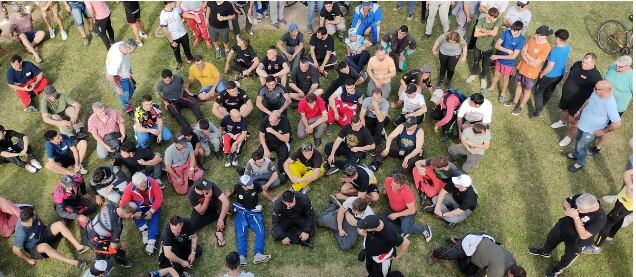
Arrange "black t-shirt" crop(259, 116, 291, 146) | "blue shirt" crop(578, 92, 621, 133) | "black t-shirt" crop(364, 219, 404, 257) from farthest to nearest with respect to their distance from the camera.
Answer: "black t-shirt" crop(259, 116, 291, 146), "blue shirt" crop(578, 92, 621, 133), "black t-shirt" crop(364, 219, 404, 257)

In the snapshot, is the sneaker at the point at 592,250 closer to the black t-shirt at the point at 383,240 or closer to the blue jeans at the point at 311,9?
the black t-shirt at the point at 383,240

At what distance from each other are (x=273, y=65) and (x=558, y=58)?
19.0 feet

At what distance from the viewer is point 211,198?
874 cm

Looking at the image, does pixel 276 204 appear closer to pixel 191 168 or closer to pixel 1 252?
pixel 191 168

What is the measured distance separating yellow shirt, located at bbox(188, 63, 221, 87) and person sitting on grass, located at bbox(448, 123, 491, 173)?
5289mm

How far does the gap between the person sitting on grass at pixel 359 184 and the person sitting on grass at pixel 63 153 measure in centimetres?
505

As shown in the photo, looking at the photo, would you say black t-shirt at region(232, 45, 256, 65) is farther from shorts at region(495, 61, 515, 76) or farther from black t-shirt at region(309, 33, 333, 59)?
shorts at region(495, 61, 515, 76)

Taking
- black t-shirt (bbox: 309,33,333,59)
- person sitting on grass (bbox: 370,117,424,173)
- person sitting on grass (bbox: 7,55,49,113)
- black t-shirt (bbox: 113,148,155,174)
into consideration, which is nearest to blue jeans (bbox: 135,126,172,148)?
black t-shirt (bbox: 113,148,155,174)

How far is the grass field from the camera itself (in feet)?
28.1

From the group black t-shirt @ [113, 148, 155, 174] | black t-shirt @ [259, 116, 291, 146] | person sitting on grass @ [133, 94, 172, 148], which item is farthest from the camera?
person sitting on grass @ [133, 94, 172, 148]

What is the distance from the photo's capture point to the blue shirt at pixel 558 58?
394 inches

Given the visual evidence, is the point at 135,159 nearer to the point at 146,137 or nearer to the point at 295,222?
the point at 146,137

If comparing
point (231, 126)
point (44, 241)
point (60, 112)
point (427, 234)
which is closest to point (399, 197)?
point (427, 234)

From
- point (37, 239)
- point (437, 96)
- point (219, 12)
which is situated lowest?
point (37, 239)
